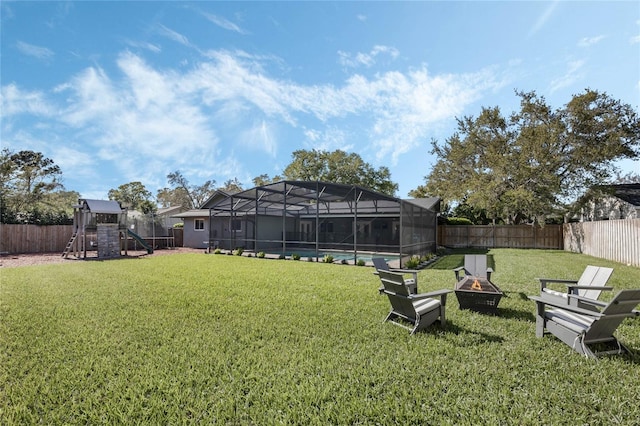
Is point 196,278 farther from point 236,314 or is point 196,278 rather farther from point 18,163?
point 18,163

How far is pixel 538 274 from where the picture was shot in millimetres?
8930

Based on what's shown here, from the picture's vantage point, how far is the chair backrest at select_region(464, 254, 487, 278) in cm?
584

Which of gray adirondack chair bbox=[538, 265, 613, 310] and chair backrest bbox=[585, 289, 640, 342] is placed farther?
gray adirondack chair bbox=[538, 265, 613, 310]

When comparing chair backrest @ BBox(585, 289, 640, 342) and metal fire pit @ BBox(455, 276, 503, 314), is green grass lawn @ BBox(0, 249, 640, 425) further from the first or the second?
chair backrest @ BBox(585, 289, 640, 342)

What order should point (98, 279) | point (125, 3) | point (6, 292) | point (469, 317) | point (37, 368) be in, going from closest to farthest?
point (37, 368) < point (469, 317) < point (6, 292) < point (125, 3) < point (98, 279)

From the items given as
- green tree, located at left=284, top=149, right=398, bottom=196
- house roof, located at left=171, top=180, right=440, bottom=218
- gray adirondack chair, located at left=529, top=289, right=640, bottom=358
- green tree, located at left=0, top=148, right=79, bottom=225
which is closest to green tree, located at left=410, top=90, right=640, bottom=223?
house roof, located at left=171, top=180, right=440, bottom=218

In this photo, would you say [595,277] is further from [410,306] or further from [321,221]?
[321,221]

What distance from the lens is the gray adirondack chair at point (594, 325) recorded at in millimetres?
3223

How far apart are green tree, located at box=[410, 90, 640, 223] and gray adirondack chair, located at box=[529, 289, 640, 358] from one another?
17949mm

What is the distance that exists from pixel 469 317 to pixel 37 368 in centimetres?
539

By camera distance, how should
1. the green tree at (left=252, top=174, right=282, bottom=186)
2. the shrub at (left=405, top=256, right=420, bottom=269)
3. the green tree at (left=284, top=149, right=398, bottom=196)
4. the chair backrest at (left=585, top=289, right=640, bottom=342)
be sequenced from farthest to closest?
the green tree at (left=252, top=174, right=282, bottom=186) → the green tree at (left=284, top=149, right=398, bottom=196) → the shrub at (left=405, top=256, right=420, bottom=269) → the chair backrest at (left=585, top=289, right=640, bottom=342)

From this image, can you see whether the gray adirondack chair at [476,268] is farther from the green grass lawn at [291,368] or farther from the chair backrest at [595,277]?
the chair backrest at [595,277]

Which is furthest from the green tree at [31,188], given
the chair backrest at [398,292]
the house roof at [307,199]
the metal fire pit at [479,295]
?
the metal fire pit at [479,295]

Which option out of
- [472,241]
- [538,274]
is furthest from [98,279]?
[472,241]
